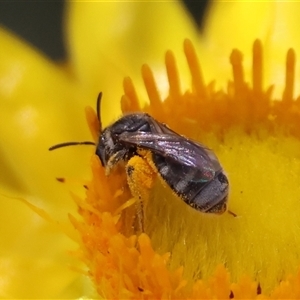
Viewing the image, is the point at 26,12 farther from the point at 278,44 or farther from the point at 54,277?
the point at 54,277

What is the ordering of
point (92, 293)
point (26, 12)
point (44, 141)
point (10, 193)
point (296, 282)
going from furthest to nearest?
point (26, 12)
point (44, 141)
point (10, 193)
point (92, 293)
point (296, 282)

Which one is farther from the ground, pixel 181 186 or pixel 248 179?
pixel 181 186

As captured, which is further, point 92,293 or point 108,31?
point 108,31

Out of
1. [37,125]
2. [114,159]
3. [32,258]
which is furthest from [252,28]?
[32,258]

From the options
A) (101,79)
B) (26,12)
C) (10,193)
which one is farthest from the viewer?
(26,12)

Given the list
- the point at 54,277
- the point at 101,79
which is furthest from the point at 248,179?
the point at 101,79

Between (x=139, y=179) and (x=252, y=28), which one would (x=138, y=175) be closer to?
(x=139, y=179)

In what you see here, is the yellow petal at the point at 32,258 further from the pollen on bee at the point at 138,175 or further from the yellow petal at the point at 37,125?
the pollen on bee at the point at 138,175
